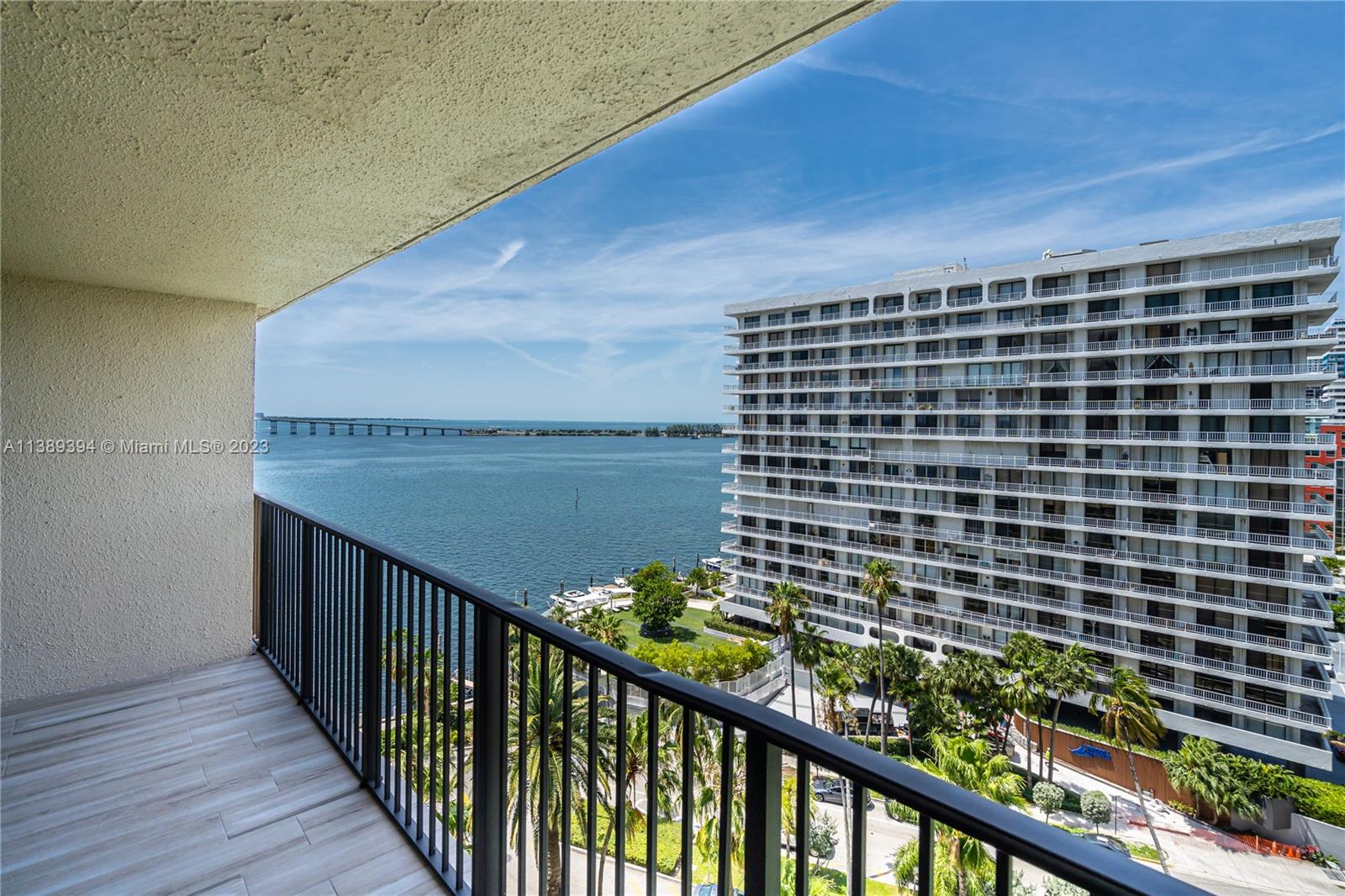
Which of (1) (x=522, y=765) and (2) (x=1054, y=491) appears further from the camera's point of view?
(2) (x=1054, y=491)

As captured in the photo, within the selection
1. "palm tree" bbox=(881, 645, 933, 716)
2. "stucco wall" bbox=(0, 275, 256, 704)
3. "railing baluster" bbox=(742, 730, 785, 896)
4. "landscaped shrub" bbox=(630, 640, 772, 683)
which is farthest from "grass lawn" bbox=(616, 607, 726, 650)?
"railing baluster" bbox=(742, 730, 785, 896)

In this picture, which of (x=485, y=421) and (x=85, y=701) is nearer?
(x=85, y=701)

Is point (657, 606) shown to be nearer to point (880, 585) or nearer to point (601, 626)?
point (601, 626)

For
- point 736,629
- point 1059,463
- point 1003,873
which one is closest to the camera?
point 1003,873

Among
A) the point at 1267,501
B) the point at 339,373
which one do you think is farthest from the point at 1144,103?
the point at 339,373

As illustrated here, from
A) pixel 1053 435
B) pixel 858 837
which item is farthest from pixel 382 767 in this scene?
pixel 1053 435

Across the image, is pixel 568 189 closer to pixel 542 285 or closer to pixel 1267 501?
pixel 542 285

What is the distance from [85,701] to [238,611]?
25.7 inches

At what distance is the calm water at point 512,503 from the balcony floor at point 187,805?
57.1 feet

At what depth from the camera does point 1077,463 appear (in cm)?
2691

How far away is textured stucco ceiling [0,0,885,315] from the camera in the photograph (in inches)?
42.7

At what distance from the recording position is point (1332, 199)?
43.9 metres

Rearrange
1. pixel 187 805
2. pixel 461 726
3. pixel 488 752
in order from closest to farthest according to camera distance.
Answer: pixel 488 752
pixel 461 726
pixel 187 805

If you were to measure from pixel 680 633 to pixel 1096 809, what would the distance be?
1777 cm
